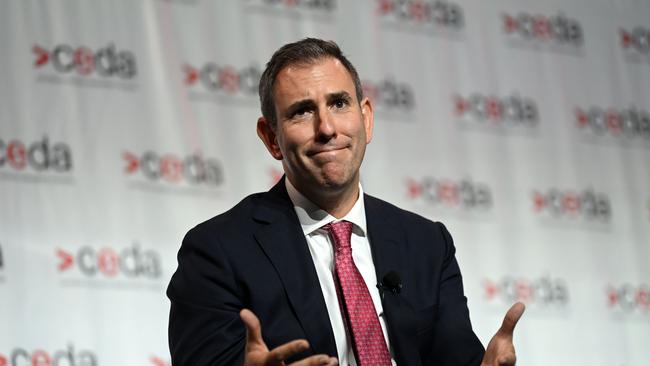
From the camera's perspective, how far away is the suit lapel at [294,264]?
Answer: 2.41 metres

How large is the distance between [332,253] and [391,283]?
174mm

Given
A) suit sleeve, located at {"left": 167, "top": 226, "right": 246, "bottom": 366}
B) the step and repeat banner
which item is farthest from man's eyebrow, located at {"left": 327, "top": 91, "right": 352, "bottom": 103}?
the step and repeat banner

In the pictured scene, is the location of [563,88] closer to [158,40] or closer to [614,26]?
[614,26]

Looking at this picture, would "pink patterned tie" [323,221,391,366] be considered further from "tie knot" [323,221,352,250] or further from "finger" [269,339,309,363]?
"finger" [269,339,309,363]

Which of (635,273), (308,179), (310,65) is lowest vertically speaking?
(635,273)

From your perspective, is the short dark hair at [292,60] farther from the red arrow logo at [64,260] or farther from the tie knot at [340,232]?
the red arrow logo at [64,260]

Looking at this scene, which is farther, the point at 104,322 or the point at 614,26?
the point at 614,26

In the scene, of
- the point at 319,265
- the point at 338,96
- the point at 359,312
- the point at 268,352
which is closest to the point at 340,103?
the point at 338,96

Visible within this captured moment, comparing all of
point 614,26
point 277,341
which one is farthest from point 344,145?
point 614,26

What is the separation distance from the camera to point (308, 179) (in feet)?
8.50

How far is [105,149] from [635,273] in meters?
2.79

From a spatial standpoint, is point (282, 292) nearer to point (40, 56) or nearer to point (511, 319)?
point (511, 319)

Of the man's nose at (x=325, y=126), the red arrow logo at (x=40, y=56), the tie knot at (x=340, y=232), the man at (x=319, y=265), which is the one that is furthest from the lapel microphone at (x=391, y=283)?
the red arrow logo at (x=40, y=56)

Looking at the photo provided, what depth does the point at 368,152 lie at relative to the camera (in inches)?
196
